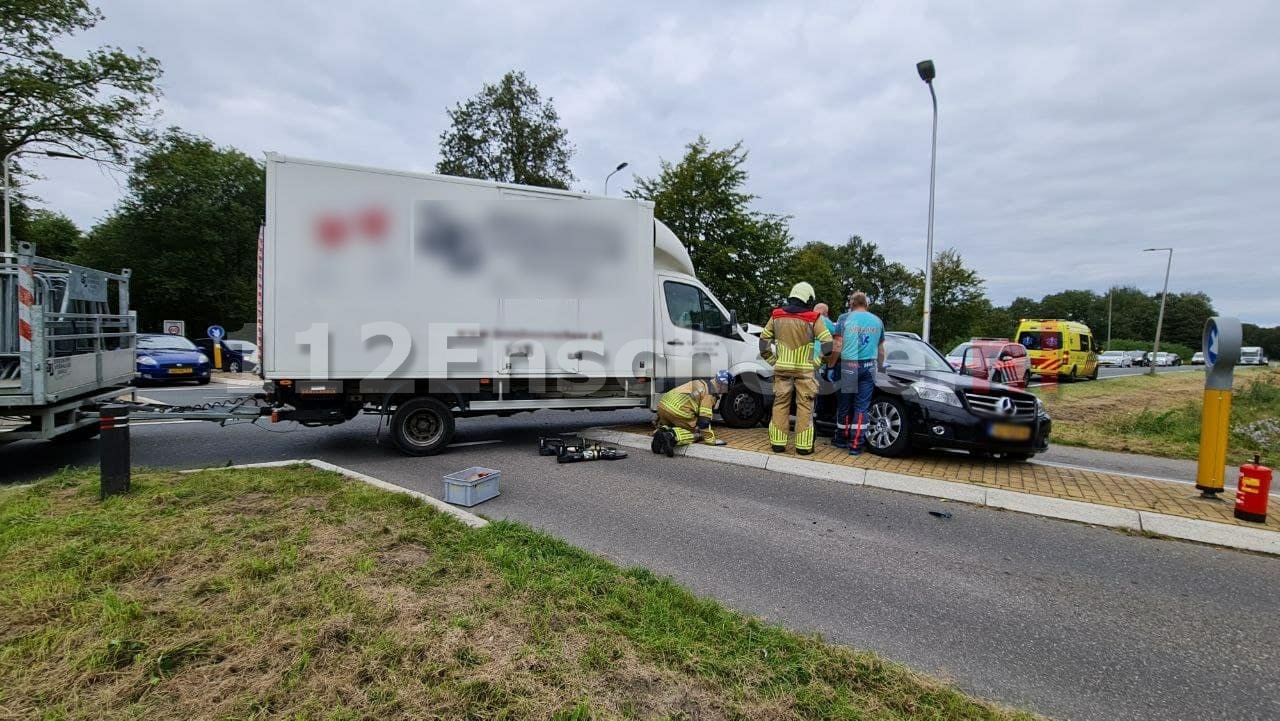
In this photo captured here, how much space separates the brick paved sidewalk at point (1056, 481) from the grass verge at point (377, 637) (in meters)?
3.85

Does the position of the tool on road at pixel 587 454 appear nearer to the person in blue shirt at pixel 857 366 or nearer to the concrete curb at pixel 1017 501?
the concrete curb at pixel 1017 501

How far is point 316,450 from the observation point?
23.9 ft

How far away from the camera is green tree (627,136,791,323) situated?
19.6 meters

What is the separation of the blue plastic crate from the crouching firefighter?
8.57ft

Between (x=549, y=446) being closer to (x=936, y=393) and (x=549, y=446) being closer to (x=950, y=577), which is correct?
(x=936, y=393)

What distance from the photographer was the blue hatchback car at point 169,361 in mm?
14852

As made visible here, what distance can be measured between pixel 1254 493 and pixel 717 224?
1644 centimetres

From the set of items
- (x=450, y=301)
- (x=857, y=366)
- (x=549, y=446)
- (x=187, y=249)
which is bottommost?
(x=549, y=446)

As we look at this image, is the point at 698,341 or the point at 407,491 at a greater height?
the point at 698,341

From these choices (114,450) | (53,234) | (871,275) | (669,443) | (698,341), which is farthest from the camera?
(871,275)

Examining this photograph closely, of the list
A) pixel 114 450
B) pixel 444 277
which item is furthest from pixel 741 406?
pixel 114 450

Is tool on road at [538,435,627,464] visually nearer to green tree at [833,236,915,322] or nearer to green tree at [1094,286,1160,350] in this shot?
green tree at [833,236,915,322]

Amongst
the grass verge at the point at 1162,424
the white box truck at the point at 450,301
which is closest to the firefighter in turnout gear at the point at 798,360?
the white box truck at the point at 450,301

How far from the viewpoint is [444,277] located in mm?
6410
